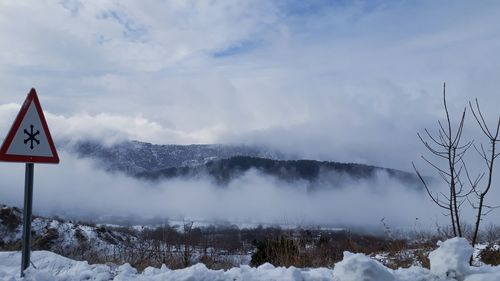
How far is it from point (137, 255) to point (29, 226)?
11.6ft

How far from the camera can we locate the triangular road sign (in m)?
6.05

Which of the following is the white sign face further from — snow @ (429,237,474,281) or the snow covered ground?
snow @ (429,237,474,281)

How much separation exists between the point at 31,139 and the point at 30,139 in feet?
0.05

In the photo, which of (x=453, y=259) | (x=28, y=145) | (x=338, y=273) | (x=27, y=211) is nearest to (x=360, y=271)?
(x=338, y=273)

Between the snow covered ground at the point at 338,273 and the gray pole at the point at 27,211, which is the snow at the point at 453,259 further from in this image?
the gray pole at the point at 27,211

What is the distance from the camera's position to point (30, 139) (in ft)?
20.5

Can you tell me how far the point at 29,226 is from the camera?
625cm

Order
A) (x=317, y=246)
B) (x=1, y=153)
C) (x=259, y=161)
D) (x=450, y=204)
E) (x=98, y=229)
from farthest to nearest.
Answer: (x=259, y=161)
(x=98, y=229)
(x=317, y=246)
(x=450, y=204)
(x=1, y=153)

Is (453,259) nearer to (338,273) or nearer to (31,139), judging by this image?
(338,273)

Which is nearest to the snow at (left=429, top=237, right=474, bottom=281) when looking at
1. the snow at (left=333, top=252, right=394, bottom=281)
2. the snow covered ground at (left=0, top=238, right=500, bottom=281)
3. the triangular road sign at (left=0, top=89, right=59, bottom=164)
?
the snow covered ground at (left=0, top=238, right=500, bottom=281)

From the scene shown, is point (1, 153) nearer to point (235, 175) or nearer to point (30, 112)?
point (30, 112)

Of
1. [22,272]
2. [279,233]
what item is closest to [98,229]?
[279,233]

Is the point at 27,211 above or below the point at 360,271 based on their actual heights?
above

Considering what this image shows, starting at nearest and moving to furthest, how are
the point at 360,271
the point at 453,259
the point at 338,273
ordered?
1. the point at 360,271
2. the point at 338,273
3. the point at 453,259
